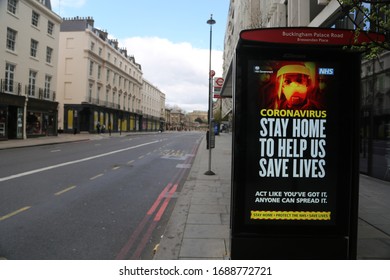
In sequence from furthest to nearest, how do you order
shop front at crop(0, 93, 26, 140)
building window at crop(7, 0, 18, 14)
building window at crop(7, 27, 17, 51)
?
building window at crop(7, 27, 17, 51) < building window at crop(7, 0, 18, 14) < shop front at crop(0, 93, 26, 140)

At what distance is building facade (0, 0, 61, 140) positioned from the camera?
26.7m

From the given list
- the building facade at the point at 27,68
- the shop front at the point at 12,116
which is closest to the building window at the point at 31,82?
the building facade at the point at 27,68

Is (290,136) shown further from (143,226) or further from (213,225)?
(143,226)

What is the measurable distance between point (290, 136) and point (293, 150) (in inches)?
6.4

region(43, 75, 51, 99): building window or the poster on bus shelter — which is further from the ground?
region(43, 75, 51, 99): building window

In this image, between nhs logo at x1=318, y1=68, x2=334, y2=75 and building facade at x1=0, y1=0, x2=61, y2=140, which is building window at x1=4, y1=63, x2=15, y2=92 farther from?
nhs logo at x1=318, y1=68, x2=334, y2=75

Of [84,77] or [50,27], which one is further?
[84,77]

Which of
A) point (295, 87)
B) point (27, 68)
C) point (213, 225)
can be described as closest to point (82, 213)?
point (213, 225)

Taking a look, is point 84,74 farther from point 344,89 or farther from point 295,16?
point 344,89

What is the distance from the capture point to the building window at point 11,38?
27.4 meters

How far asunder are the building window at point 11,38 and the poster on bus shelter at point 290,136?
30.3m

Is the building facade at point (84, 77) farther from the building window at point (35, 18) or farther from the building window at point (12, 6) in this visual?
the building window at point (12, 6)

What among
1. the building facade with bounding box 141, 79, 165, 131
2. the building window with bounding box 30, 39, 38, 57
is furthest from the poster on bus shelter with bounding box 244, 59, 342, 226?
the building facade with bounding box 141, 79, 165, 131

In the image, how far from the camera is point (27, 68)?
1179 inches
